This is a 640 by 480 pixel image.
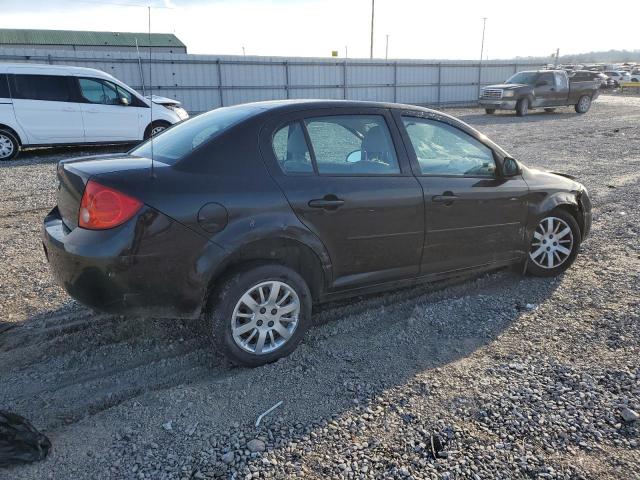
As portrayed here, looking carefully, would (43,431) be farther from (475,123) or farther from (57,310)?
(475,123)

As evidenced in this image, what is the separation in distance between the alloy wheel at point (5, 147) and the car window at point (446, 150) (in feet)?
35.5

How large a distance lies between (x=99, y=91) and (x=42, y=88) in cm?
119

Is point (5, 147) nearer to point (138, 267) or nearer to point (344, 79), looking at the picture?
point (138, 267)

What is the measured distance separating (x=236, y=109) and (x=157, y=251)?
4.43 feet

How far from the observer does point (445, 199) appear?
A: 4.04m

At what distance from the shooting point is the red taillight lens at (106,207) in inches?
119

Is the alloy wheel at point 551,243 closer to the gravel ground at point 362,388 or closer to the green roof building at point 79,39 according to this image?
the gravel ground at point 362,388

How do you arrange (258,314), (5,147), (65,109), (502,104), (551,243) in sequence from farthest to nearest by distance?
(502,104) → (65,109) → (5,147) → (551,243) → (258,314)

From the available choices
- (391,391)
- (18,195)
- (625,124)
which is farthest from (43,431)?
(625,124)

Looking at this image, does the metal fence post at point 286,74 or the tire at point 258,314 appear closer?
the tire at point 258,314

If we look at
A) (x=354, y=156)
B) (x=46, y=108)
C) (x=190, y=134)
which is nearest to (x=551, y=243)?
(x=354, y=156)

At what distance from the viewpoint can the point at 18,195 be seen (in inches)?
326

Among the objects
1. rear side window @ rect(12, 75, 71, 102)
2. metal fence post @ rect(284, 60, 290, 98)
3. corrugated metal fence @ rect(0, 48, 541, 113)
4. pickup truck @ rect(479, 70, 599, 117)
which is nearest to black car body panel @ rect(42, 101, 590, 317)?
rear side window @ rect(12, 75, 71, 102)

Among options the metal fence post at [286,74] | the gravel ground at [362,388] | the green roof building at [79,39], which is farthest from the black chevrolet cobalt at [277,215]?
the green roof building at [79,39]
